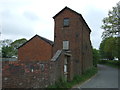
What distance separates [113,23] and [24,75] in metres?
27.5

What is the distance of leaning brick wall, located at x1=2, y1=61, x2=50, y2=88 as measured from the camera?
343 inches

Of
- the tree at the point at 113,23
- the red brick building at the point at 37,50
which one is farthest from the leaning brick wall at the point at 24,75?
the tree at the point at 113,23

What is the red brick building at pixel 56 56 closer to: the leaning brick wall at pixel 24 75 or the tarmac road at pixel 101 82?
the leaning brick wall at pixel 24 75

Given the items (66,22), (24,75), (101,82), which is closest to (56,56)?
(24,75)

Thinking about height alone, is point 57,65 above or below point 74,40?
below

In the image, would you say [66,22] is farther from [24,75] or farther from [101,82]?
[24,75]

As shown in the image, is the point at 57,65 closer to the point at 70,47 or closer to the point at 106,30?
the point at 70,47

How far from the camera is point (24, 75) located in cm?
920

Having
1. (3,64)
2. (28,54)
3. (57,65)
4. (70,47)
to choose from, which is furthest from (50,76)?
(28,54)

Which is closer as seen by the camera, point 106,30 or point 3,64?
point 3,64

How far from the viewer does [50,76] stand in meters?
11.1

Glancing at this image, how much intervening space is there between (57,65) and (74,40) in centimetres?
1032

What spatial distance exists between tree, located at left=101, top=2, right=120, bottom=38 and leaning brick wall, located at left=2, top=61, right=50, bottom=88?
25.5 m

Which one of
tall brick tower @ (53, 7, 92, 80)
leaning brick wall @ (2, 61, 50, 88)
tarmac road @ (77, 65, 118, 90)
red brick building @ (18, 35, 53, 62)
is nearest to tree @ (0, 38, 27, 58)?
red brick building @ (18, 35, 53, 62)
